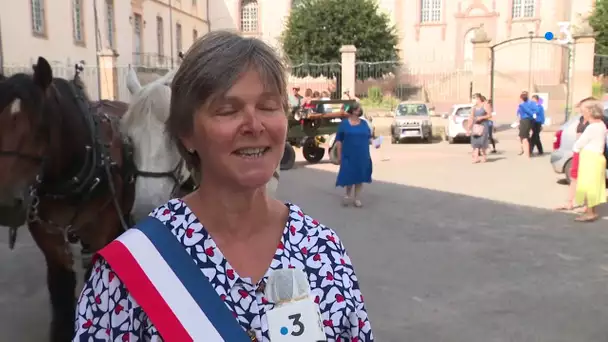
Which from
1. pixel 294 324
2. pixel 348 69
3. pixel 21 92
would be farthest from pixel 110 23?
pixel 294 324

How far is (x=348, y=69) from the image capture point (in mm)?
24734

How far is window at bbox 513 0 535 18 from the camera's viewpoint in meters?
41.1

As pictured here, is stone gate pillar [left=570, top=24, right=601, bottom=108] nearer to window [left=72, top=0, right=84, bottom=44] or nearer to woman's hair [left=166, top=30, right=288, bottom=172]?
window [left=72, top=0, right=84, bottom=44]

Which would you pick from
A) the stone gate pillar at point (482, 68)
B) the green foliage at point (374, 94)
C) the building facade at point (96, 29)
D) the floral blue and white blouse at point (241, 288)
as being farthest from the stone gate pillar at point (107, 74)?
the floral blue and white blouse at point (241, 288)

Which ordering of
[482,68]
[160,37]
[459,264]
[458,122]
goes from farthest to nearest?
[160,37] → [482,68] → [458,122] → [459,264]

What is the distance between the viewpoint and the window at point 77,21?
90.3ft

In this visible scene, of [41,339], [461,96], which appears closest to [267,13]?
[461,96]

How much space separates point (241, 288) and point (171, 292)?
165 millimetres

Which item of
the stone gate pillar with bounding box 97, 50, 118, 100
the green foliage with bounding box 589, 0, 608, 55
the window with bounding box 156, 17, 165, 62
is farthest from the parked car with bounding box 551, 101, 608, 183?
the window with bounding box 156, 17, 165, 62

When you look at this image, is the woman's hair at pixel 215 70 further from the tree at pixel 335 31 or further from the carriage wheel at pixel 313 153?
the tree at pixel 335 31

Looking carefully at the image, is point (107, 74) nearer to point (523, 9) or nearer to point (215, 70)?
point (215, 70)

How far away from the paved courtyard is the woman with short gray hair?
10.5 ft

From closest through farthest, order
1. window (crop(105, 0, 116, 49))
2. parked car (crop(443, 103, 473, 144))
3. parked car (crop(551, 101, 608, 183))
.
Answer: parked car (crop(551, 101, 608, 183)), parked car (crop(443, 103, 473, 144)), window (crop(105, 0, 116, 49))

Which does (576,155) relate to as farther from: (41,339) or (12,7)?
(12,7)
